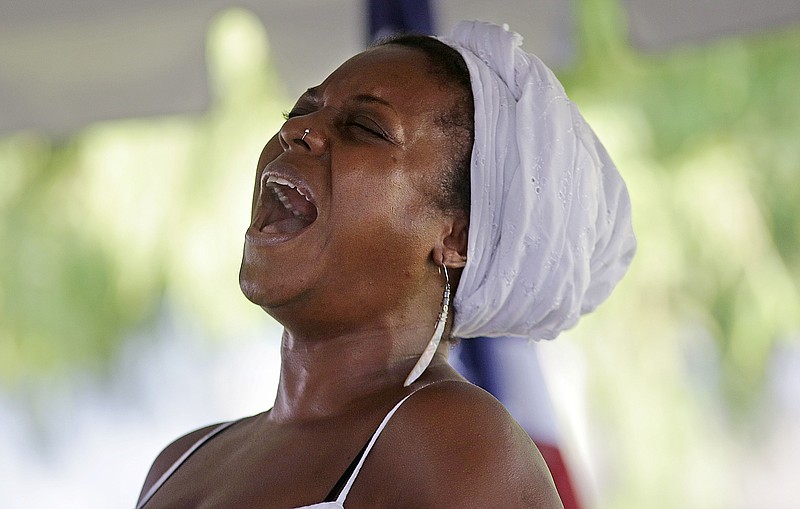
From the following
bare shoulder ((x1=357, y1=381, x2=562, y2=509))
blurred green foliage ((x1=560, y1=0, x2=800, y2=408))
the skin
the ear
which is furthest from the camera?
blurred green foliage ((x1=560, y1=0, x2=800, y2=408))

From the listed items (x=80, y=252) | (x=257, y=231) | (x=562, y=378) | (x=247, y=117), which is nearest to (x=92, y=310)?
(x=80, y=252)

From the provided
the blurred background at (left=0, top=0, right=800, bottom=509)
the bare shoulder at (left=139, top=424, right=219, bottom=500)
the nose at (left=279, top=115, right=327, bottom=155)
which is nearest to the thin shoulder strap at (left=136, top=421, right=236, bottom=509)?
the bare shoulder at (left=139, top=424, right=219, bottom=500)

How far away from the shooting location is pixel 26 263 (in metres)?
6.34

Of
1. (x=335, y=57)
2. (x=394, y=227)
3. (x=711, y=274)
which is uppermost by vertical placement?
(x=335, y=57)

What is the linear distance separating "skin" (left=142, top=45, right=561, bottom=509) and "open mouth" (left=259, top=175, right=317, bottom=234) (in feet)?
0.04

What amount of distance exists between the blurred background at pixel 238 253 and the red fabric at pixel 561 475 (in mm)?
818

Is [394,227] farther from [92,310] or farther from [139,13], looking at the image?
[92,310]

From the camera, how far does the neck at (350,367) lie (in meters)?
1.42

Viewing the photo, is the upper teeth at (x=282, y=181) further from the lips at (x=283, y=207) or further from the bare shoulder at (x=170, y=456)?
the bare shoulder at (x=170, y=456)

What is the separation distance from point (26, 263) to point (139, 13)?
13.0 ft

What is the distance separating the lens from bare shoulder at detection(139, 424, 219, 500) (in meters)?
1.63

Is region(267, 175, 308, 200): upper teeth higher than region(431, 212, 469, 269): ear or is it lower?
higher

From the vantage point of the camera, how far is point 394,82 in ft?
4.84

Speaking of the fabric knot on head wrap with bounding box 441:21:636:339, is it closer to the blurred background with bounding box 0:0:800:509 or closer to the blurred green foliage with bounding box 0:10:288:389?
the blurred background with bounding box 0:0:800:509
